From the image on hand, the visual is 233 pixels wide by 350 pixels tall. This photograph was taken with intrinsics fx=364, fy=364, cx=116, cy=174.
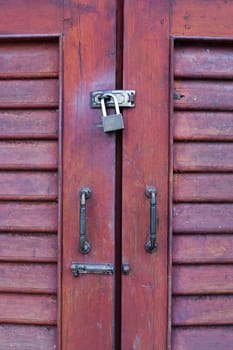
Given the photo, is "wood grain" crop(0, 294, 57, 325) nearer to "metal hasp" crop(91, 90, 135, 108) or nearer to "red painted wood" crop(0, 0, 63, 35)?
"metal hasp" crop(91, 90, 135, 108)

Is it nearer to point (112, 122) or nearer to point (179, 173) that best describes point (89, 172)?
point (112, 122)

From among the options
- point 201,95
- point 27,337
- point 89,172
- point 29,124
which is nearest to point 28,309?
point 27,337

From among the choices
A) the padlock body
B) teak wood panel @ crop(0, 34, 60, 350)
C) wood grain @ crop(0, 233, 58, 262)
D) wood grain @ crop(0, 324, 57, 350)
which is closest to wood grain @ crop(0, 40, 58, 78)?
teak wood panel @ crop(0, 34, 60, 350)

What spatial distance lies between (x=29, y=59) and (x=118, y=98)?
0.30 meters

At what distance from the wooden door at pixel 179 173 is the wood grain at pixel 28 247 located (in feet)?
0.73

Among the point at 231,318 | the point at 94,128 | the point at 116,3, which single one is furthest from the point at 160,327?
the point at 116,3

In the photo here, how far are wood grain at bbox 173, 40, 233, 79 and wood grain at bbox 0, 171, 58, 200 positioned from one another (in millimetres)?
493

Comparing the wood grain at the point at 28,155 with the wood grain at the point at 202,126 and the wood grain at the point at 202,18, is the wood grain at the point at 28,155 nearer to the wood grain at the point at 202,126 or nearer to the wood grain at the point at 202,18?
the wood grain at the point at 202,126

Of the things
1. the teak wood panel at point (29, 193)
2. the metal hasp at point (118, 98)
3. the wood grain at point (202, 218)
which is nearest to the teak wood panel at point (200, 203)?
the wood grain at point (202, 218)

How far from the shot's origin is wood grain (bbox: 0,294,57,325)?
1.09 metres

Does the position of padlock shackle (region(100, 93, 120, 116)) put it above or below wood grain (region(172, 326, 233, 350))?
above

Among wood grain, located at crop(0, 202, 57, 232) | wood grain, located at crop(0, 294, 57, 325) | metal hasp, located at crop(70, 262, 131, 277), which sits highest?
wood grain, located at crop(0, 202, 57, 232)

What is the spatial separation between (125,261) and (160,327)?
0.72 feet

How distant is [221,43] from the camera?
3.56 ft
